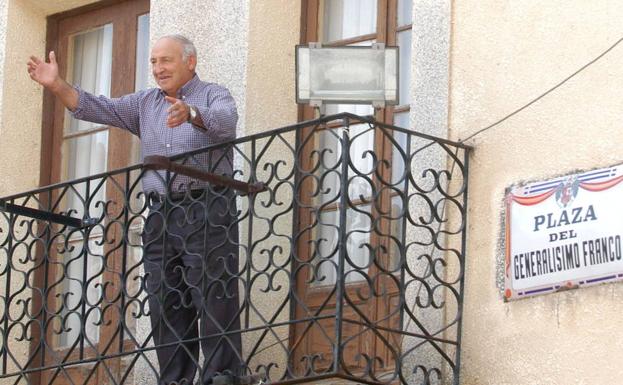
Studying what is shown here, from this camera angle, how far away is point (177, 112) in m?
9.62

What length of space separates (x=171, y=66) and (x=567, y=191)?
2.42 m

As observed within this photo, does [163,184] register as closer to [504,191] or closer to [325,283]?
[325,283]

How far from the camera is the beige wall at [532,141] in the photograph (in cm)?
912

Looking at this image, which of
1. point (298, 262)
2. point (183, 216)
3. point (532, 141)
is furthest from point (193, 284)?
point (532, 141)

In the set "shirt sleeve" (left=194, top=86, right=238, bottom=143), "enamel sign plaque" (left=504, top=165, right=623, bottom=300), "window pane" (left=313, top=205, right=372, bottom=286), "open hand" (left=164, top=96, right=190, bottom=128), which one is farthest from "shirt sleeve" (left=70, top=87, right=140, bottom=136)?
"enamel sign plaque" (left=504, top=165, right=623, bottom=300)

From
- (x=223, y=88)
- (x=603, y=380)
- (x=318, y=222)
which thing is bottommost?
(x=603, y=380)

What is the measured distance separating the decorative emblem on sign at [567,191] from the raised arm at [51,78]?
2.82 m

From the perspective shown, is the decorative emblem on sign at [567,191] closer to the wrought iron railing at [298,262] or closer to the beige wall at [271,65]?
the wrought iron railing at [298,262]

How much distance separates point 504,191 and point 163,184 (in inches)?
71.5

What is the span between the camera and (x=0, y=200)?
10930 mm

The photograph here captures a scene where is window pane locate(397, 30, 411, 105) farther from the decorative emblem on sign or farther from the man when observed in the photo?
the decorative emblem on sign

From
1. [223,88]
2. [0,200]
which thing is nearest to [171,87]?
[223,88]

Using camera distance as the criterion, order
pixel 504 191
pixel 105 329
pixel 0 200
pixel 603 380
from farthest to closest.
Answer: pixel 105 329 → pixel 0 200 → pixel 504 191 → pixel 603 380

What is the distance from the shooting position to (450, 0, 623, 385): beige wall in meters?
9.12
